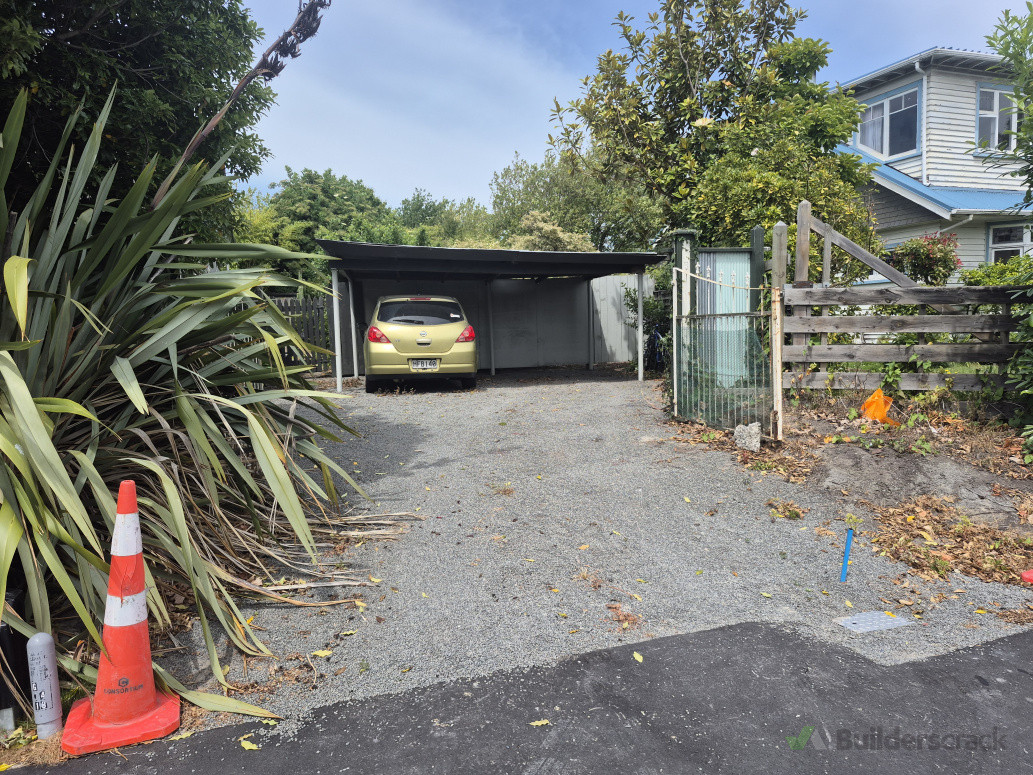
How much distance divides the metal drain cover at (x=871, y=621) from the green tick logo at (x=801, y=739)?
986 millimetres

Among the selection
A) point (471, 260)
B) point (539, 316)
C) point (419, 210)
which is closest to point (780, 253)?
point (471, 260)

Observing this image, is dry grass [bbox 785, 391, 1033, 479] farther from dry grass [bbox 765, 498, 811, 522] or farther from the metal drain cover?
the metal drain cover

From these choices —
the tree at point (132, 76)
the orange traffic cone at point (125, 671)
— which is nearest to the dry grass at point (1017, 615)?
the orange traffic cone at point (125, 671)

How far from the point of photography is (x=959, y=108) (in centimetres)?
1541

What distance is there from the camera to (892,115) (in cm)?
1641

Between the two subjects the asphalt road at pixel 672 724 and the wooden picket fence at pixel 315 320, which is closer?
the asphalt road at pixel 672 724

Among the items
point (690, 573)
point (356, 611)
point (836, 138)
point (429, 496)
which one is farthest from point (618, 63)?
point (356, 611)

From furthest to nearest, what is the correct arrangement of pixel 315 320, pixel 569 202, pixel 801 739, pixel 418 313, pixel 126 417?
pixel 569 202 < pixel 315 320 < pixel 418 313 < pixel 126 417 < pixel 801 739

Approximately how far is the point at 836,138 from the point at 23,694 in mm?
11820

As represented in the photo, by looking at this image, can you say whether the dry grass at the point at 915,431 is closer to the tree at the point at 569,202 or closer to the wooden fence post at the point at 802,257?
the wooden fence post at the point at 802,257

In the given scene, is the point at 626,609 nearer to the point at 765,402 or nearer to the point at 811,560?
the point at 811,560

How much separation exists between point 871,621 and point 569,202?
28043mm

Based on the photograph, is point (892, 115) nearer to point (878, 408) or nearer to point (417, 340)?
point (878, 408)

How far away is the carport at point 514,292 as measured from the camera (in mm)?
11984
